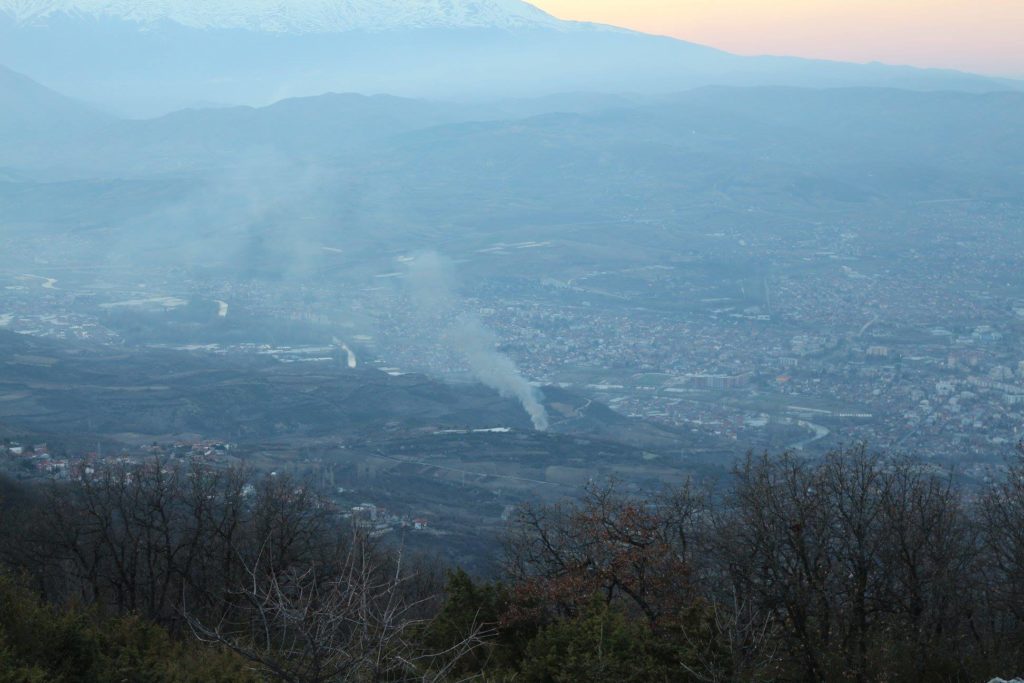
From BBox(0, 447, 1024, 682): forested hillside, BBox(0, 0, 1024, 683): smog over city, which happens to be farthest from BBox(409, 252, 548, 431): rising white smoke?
BBox(0, 447, 1024, 682): forested hillside

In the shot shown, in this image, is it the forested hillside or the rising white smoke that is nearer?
the forested hillside

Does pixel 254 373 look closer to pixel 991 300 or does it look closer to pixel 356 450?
pixel 356 450

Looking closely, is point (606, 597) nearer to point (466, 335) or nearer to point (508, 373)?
point (508, 373)

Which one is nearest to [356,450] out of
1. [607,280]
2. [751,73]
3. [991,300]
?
[607,280]

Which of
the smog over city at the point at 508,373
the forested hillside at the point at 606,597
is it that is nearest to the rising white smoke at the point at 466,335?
the smog over city at the point at 508,373

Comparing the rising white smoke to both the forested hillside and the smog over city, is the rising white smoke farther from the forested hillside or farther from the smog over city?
the forested hillside

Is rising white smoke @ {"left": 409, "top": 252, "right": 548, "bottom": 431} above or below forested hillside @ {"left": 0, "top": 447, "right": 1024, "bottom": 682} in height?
below

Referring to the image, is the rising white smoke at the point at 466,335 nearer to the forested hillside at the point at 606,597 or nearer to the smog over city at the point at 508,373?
the smog over city at the point at 508,373
